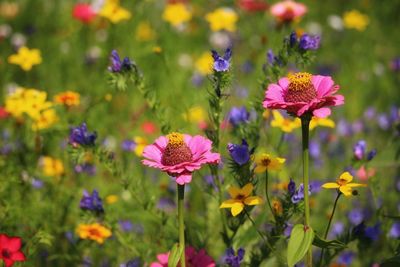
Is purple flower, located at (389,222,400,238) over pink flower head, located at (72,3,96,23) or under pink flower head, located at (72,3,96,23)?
under

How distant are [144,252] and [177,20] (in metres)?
1.75

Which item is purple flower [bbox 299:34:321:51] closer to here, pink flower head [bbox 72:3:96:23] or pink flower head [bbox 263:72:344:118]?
pink flower head [bbox 263:72:344:118]

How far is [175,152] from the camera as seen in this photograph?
1450mm

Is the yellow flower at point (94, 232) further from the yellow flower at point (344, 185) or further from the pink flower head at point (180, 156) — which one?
the yellow flower at point (344, 185)

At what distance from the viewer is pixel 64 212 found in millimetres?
2182

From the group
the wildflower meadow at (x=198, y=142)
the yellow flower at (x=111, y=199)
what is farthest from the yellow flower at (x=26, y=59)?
the yellow flower at (x=111, y=199)

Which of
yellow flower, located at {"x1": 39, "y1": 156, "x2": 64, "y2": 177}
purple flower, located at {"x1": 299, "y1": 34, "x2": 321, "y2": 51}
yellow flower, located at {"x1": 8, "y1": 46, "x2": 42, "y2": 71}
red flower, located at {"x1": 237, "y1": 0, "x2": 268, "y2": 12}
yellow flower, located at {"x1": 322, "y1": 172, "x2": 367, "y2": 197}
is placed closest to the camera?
yellow flower, located at {"x1": 322, "y1": 172, "x2": 367, "y2": 197}

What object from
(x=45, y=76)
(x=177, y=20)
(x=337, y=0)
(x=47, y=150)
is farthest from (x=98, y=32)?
(x=337, y=0)

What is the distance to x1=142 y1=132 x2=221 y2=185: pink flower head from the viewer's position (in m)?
1.41

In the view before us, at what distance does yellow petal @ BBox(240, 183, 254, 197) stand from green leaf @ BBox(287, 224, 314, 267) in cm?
17

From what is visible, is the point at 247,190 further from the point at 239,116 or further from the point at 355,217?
the point at 355,217

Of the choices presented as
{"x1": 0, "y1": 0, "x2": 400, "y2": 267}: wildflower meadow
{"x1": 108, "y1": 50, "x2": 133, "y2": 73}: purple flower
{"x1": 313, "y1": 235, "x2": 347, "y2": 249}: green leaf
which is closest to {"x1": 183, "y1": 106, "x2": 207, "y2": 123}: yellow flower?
{"x1": 0, "y1": 0, "x2": 400, "y2": 267}: wildflower meadow

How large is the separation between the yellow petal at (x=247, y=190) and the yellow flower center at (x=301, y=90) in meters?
0.25

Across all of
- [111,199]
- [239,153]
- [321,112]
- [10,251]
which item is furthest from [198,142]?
[111,199]
